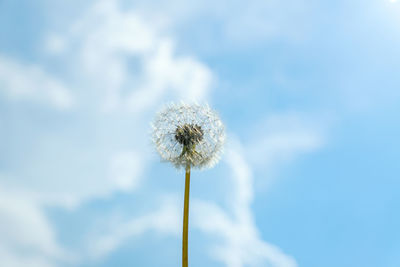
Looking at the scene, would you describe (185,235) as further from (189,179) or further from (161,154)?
(161,154)

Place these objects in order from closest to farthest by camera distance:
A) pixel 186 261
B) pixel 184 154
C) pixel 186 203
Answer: pixel 186 261
pixel 186 203
pixel 184 154

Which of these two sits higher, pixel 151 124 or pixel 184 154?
pixel 151 124

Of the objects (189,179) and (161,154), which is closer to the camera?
(189,179)

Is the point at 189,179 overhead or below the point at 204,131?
below

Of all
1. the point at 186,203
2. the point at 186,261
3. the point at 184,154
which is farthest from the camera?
the point at 184,154

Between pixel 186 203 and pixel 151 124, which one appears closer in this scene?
pixel 186 203

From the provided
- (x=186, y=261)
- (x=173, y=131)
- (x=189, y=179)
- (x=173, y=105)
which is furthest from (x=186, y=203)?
(x=173, y=105)

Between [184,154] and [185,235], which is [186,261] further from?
[184,154]

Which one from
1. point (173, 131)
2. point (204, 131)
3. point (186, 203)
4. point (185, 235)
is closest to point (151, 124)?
point (173, 131)

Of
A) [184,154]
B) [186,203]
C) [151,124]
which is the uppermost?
[151,124]
